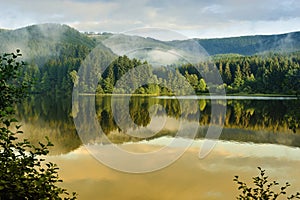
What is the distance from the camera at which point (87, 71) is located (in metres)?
78.0

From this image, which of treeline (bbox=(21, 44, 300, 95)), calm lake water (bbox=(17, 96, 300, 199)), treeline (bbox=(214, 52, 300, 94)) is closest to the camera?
calm lake water (bbox=(17, 96, 300, 199))

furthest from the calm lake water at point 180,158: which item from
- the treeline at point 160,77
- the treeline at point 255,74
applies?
the treeline at point 255,74

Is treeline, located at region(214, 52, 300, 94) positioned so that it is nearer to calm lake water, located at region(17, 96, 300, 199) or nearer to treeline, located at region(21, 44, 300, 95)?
treeline, located at region(21, 44, 300, 95)

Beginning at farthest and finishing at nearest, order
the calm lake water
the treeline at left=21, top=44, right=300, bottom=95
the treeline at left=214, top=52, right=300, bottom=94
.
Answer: the treeline at left=214, top=52, right=300, bottom=94 < the treeline at left=21, top=44, right=300, bottom=95 < the calm lake water

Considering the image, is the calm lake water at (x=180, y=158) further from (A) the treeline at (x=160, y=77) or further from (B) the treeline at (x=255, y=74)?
(B) the treeline at (x=255, y=74)

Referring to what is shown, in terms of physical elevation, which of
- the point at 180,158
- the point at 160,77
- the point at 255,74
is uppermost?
the point at 160,77

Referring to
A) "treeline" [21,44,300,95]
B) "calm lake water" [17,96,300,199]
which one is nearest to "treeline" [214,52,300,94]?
"treeline" [21,44,300,95]

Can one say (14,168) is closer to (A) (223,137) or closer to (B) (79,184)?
(B) (79,184)

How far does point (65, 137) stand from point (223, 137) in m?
9.95

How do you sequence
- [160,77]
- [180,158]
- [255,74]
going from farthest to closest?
[255,74], [160,77], [180,158]

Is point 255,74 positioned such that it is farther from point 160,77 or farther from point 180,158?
point 180,158

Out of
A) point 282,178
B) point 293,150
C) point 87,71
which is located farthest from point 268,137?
point 87,71

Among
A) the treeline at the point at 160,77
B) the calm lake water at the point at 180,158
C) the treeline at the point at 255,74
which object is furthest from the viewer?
the treeline at the point at 255,74

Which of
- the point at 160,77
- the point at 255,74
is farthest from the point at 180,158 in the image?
the point at 255,74
